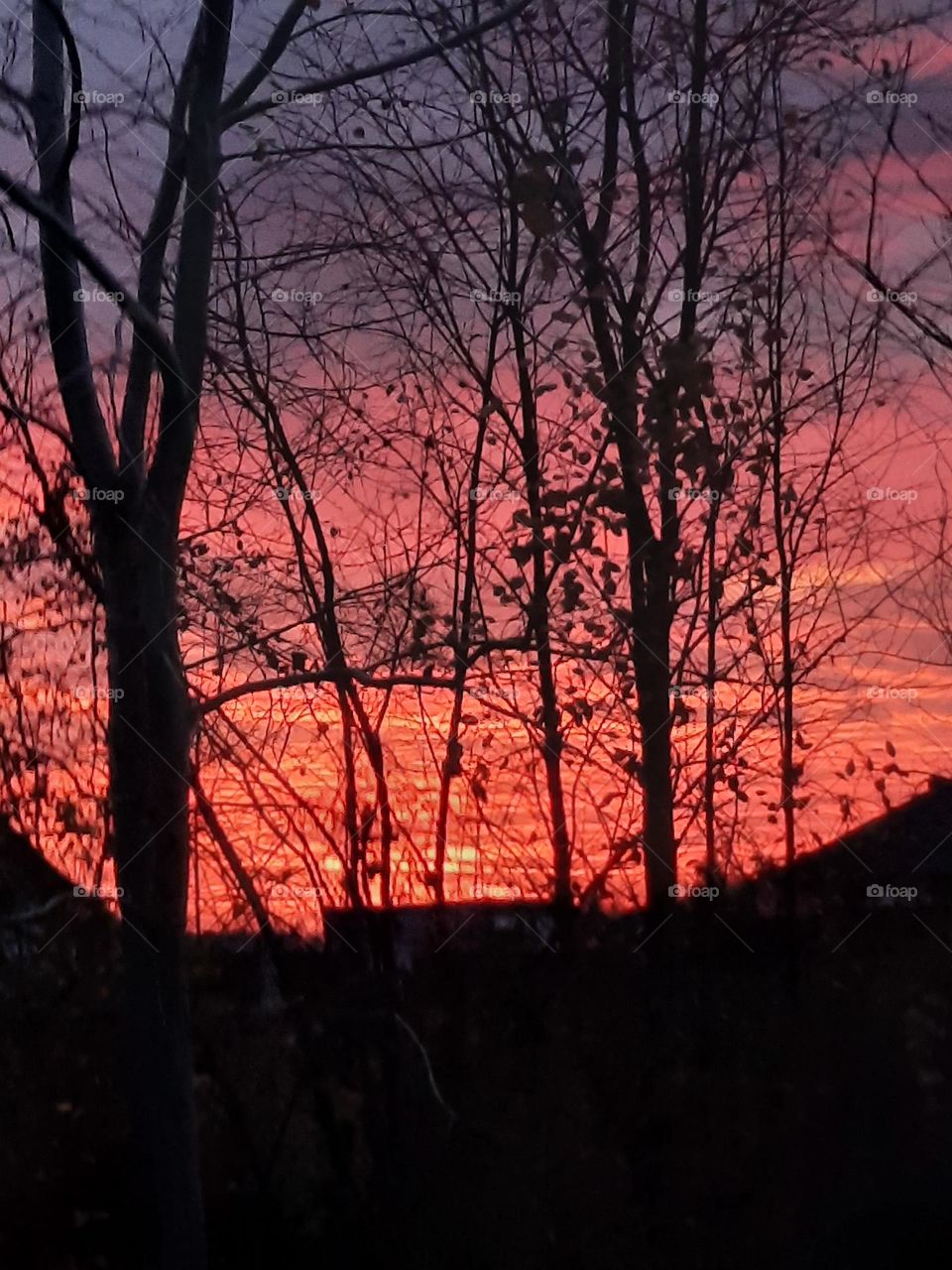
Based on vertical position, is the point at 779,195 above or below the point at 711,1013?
above

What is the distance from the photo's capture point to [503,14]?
107 inches

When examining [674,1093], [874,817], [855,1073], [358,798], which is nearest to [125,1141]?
[358,798]

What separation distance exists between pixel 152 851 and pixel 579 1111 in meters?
1.00

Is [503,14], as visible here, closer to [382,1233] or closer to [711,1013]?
[711,1013]

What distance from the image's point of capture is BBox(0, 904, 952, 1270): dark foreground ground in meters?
2.67

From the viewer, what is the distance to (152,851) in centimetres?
278

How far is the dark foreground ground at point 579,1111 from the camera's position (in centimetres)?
267

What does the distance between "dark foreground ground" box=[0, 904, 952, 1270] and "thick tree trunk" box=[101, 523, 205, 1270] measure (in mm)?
53

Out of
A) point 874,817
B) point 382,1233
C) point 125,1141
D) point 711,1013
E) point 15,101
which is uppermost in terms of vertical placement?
point 15,101

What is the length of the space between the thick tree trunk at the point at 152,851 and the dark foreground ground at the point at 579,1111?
5 cm

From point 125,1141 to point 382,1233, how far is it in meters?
0.56

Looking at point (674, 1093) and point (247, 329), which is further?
point (247, 329)

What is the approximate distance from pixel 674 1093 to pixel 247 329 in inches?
70.6

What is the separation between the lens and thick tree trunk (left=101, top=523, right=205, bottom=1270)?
276cm
